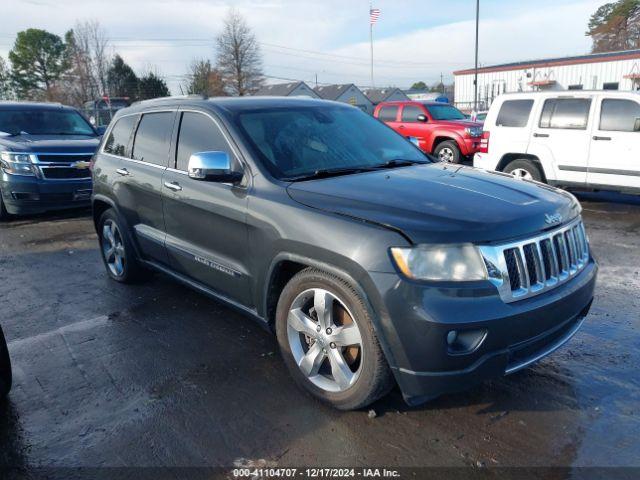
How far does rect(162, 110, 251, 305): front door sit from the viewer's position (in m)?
3.47

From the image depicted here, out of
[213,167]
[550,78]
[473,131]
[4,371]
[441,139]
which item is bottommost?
[4,371]

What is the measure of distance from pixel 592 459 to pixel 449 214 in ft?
4.57

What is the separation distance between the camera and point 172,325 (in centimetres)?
431

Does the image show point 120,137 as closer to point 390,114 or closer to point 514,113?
point 514,113

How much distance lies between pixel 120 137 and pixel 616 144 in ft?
24.2

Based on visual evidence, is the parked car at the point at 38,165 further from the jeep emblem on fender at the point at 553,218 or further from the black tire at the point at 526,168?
the jeep emblem on fender at the point at 553,218

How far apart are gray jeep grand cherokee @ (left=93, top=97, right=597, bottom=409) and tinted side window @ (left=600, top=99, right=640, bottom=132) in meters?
5.55

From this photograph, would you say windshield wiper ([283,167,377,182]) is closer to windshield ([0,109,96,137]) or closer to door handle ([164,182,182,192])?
door handle ([164,182,182,192])

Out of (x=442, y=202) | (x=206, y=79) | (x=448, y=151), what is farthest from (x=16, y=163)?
(x=206, y=79)

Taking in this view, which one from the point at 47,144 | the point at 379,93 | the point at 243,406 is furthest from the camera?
the point at 379,93

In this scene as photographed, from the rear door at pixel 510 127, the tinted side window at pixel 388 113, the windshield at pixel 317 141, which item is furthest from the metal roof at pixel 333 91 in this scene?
the windshield at pixel 317 141

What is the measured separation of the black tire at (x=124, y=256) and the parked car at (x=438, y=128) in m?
9.44

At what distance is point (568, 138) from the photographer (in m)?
8.72

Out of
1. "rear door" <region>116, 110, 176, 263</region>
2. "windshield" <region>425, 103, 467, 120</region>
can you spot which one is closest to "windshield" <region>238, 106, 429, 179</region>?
"rear door" <region>116, 110, 176, 263</region>
